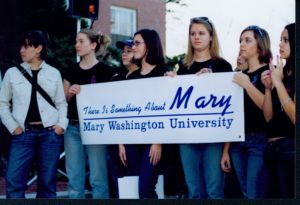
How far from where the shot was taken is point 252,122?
5.30m

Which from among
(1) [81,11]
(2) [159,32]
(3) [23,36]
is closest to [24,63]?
(3) [23,36]

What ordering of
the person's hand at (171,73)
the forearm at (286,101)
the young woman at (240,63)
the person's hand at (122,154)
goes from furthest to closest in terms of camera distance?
the person's hand at (122,154), the person's hand at (171,73), the young woman at (240,63), the forearm at (286,101)

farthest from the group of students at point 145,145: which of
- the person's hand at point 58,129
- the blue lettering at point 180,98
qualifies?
the blue lettering at point 180,98

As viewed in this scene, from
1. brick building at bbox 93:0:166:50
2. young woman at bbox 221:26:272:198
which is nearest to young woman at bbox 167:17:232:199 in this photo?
young woman at bbox 221:26:272:198

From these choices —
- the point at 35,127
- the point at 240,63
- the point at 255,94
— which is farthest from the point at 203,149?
the point at 35,127

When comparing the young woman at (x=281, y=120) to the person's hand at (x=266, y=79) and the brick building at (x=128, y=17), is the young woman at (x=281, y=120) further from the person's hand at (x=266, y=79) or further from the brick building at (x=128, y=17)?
the brick building at (x=128, y=17)

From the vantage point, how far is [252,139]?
529 centimetres

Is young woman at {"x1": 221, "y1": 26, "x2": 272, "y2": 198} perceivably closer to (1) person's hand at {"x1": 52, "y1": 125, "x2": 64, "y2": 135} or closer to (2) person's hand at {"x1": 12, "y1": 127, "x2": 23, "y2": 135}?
(1) person's hand at {"x1": 52, "y1": 125, "x2": 64, "y2": 135}

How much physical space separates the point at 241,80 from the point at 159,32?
855 mm

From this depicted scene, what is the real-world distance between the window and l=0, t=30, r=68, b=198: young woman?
0.60 meters

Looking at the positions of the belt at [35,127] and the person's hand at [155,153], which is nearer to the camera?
A: the person's hand at [155,153]

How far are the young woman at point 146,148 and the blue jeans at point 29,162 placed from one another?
2.06 ft

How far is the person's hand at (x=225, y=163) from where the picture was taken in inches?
211

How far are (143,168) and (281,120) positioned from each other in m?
1.20
